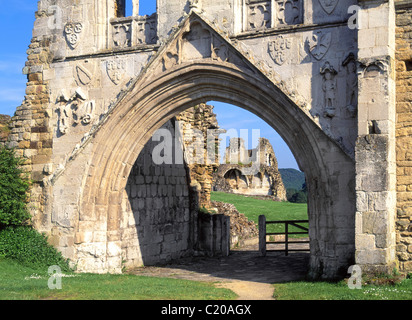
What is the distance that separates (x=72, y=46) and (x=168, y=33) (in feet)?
7.26

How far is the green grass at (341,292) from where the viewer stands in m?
7.40

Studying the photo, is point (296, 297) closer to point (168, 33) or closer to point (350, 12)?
point (350, 12)

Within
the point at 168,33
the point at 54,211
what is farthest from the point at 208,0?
the point at 54,211

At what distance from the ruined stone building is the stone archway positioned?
2387 cm

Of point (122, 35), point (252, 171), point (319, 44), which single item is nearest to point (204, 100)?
point (122, 35)

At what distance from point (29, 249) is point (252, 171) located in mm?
26532

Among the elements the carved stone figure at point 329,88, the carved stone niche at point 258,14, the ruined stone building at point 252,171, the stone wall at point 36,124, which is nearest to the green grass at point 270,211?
the ruined stone building at point 252,171

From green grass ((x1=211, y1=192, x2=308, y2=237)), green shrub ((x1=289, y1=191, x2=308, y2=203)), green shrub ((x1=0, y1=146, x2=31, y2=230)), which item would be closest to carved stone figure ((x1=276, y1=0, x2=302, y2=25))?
green shrub ((x1=0, y1=146, x2=31, y2=230))

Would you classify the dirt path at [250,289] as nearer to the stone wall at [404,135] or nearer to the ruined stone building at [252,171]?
the stone wall at [404,135]

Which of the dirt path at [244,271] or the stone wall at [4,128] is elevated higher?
the stone wall at [4,128]

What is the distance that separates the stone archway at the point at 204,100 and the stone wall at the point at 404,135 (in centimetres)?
72

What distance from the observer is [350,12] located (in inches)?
358

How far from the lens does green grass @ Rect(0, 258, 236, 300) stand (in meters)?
7.73

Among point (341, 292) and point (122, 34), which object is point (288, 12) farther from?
point (341, 292)
